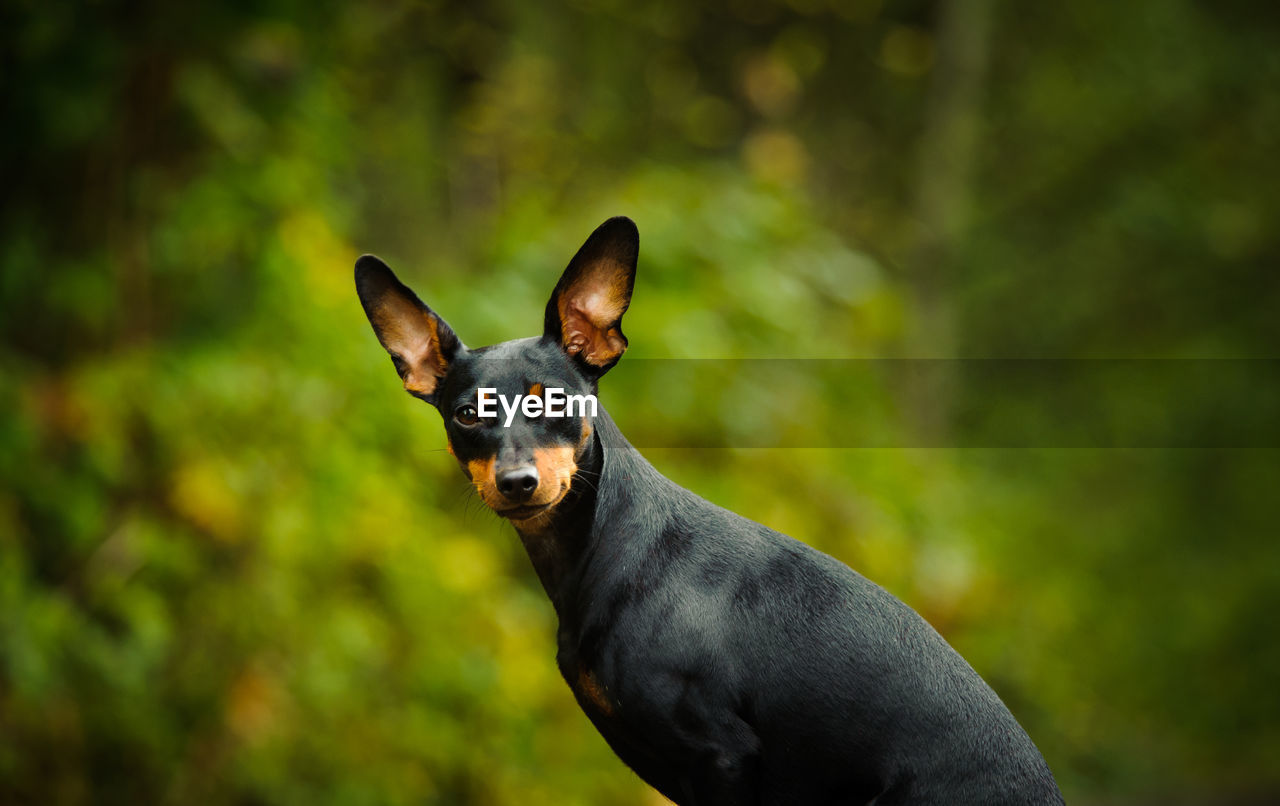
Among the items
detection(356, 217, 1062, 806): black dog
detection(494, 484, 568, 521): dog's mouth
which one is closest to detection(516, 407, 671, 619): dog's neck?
detection(356, 217, 1062, 806): black dog

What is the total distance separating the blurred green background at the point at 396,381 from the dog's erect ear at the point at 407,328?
5.52 feet

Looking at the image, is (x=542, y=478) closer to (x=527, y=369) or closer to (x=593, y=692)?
(x=527, y=369)

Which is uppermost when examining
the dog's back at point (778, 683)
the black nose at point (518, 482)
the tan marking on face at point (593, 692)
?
the black nose at point (518, 482)

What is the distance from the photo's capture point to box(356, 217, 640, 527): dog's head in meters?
1.84

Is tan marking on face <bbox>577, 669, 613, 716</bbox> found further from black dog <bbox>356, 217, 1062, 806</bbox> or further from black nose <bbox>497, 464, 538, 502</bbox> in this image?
black nose <bbox>497, 464, 538, 502</bbox>

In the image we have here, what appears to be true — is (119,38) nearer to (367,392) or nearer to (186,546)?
(367,392)

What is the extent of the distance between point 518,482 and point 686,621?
365mm

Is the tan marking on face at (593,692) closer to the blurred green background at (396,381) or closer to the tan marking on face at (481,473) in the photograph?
the tan marking on face at (481,473)

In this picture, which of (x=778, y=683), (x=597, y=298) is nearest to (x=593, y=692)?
(x=778, y=683)

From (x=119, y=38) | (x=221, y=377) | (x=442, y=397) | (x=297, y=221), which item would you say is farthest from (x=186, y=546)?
(x=442, y=397)

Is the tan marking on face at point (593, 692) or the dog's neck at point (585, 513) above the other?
the dog's neck at point (585, 513)

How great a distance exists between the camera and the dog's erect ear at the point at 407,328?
1896 mm

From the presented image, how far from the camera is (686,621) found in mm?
1869

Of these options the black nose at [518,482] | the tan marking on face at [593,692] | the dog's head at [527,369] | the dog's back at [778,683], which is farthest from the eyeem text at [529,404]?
the tan marking on face at [593,692]
